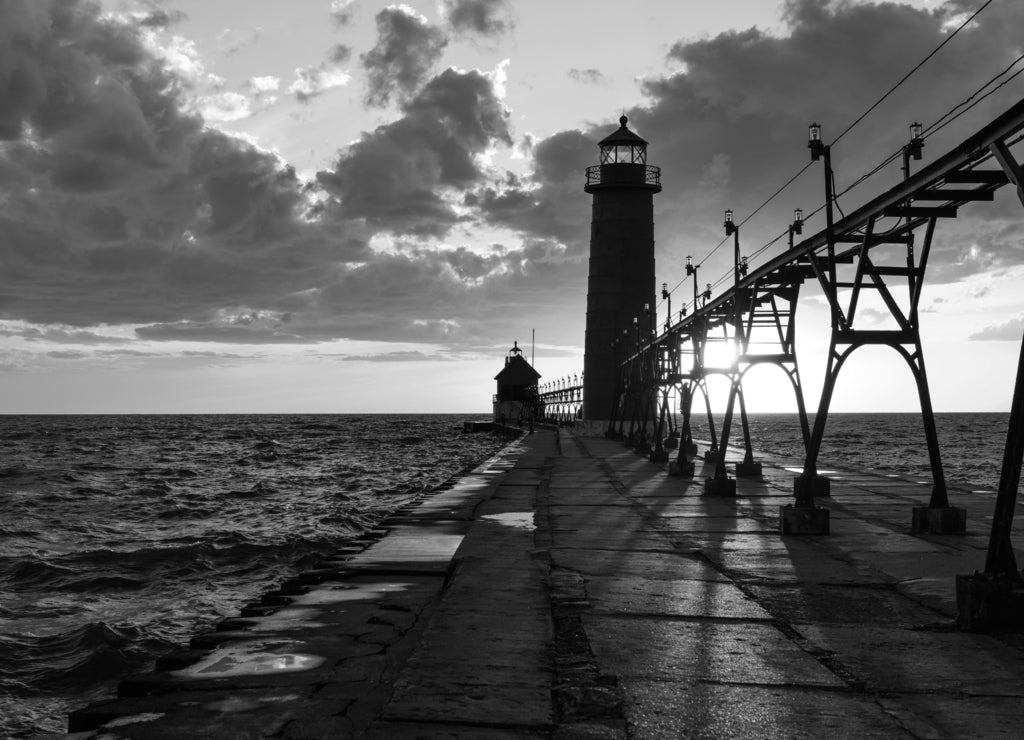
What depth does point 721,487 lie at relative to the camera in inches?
784

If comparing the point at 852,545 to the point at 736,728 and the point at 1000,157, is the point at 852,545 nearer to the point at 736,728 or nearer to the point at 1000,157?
the point at 1000,157

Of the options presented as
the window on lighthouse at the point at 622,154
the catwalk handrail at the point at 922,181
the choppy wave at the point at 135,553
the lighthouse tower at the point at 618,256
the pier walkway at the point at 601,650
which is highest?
the window on lighthouse at the point at 622,154

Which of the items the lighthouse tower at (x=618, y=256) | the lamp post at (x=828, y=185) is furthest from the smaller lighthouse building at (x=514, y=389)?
the lamp post at (x=828, y=185)

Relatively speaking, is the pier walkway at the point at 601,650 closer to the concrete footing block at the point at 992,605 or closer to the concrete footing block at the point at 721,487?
the concrete footing block at the point at 992,605

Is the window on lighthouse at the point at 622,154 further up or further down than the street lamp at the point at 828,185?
further up

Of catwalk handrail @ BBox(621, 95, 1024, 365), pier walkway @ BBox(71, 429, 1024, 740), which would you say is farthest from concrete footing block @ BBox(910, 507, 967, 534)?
catwalk handrail @ BBox(621, 95, 1024, 365)

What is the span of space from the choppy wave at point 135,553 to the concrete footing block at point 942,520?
34.1 feet

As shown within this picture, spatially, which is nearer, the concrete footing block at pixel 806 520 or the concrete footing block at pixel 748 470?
the concrete footing block at pixel 806 520

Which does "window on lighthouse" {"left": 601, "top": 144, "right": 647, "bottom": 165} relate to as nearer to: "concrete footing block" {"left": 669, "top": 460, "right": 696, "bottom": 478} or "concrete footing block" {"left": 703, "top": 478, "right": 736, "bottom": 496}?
"concrete footing block" {"left": 669, "top": 460, "right": 696, "bottom": 478}

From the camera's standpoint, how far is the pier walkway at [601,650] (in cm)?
519

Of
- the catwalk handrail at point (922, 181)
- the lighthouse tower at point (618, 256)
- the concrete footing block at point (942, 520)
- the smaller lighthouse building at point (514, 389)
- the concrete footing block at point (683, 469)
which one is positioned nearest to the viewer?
the catwalk handrail at point (922, 181)

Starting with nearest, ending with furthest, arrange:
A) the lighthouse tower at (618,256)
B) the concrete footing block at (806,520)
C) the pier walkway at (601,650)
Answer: the pier walkway at (601,650)
the concrete footing block at (806,520)
the lighthouse tower at (618,256)

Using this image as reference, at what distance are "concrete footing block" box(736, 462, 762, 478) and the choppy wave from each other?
10.0m

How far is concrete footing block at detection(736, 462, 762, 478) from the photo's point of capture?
25556 mm
